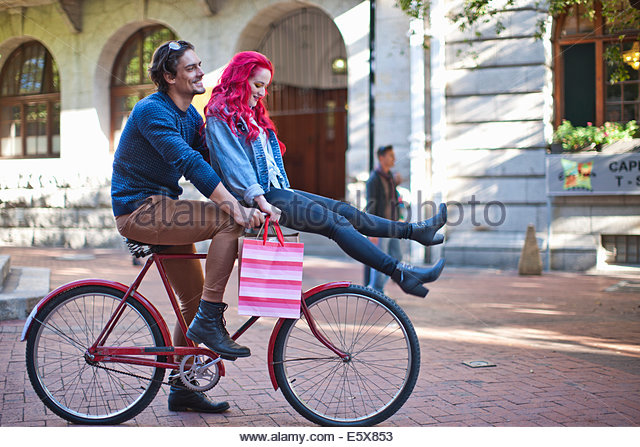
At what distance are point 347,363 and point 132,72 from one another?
48.8 ft

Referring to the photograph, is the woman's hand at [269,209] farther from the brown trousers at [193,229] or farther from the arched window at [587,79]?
the arched window at [587,79]

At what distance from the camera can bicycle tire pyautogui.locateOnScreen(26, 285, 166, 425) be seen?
353 cm

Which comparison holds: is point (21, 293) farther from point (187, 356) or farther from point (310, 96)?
point (310, 96)

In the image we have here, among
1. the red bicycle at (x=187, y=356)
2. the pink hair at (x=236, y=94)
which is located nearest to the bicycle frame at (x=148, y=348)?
the red bicycle at (x=187, y=356)

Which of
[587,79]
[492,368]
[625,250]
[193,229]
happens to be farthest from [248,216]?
[587,79]

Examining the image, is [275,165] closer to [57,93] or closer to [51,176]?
[51,176]

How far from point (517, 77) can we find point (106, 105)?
10222 millimetres

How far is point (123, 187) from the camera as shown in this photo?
3549 millimetres

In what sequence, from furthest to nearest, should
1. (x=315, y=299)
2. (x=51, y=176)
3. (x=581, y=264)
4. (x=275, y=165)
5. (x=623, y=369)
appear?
(x=51, y=176)
(x=581, y=264)
(x=623, y=369)
(x=275, y=165)
(x=315, y=299)

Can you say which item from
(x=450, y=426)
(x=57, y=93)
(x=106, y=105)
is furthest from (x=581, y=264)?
(x=57, y=93)

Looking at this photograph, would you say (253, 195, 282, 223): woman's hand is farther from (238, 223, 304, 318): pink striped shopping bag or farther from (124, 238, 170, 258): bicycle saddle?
(124, 238, 170, 258): bicycle saddle

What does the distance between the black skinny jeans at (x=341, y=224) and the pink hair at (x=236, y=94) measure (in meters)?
0.41

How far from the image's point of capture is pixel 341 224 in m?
3.41

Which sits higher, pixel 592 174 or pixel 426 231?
pixel 592 174
